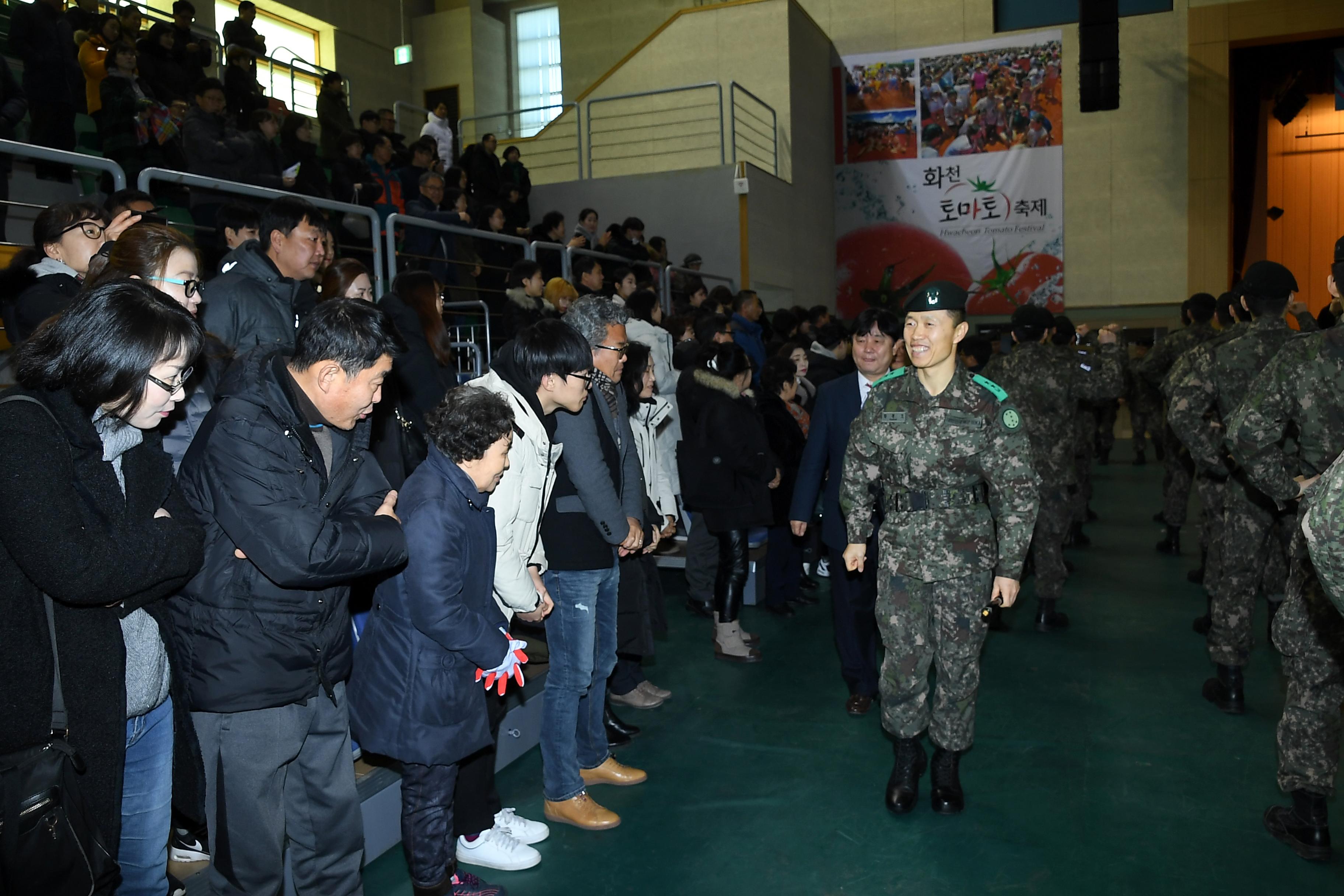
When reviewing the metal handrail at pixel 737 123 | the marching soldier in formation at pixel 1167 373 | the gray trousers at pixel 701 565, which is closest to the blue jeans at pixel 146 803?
the gray trousers at pixel 701 565

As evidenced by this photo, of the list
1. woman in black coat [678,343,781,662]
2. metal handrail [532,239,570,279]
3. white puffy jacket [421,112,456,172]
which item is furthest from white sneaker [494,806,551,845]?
white puffy jacket [421,112,456,172]

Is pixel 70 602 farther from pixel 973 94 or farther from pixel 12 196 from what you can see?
pixel 973 94

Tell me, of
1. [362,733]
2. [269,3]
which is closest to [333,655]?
[362,733]

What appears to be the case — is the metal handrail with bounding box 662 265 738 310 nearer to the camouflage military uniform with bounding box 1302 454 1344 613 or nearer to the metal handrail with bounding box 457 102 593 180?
the metal handrail with bounding box 457 102 593 180

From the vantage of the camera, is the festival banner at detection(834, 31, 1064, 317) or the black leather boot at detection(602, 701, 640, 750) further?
the festival banner at detection(834, 31, 1064, 317)

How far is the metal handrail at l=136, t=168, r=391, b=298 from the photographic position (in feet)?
14.3

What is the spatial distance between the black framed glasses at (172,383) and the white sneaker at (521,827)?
1.81m

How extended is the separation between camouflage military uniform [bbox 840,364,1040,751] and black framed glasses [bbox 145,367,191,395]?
2203mm

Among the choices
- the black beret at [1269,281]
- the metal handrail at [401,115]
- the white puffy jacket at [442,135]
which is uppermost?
the metal handrail at [401,115]

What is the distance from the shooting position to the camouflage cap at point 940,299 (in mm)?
3199

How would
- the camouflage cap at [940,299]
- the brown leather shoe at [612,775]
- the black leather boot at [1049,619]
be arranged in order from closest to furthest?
the camouflage cap at [940,299]
the brown leather shoe at [612,775]
the black leather boot at [1049,619]

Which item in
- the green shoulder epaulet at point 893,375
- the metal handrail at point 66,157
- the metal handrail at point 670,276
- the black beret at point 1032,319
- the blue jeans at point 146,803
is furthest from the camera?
the metal handrail at point 670,276

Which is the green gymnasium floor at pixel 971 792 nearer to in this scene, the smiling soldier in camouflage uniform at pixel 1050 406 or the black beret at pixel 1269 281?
the smiling soldier in camouflage uniform at pixel 1050 406

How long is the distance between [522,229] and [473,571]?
7382mm
